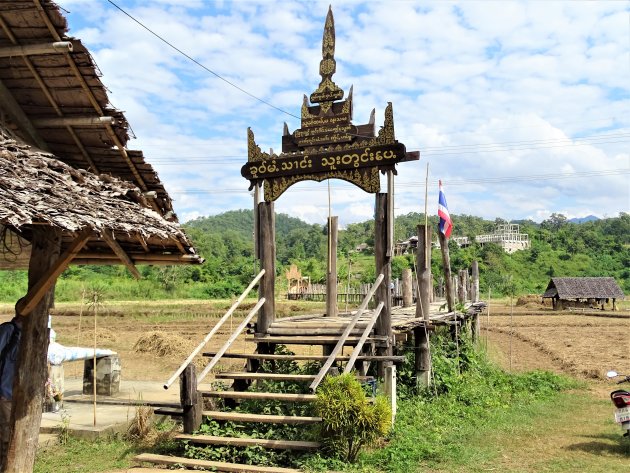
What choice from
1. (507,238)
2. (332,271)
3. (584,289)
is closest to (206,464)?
(332,271)

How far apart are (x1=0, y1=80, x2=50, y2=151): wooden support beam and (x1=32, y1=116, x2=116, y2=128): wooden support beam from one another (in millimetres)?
82

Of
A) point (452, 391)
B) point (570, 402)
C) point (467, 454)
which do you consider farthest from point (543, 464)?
point (570, 402)

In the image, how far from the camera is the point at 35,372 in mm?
5602

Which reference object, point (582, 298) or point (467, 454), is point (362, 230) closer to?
point (582, 298)

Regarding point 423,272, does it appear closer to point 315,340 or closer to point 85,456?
point 315,340

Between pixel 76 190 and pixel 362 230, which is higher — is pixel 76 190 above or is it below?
below

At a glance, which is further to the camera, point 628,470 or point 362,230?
point 362,230

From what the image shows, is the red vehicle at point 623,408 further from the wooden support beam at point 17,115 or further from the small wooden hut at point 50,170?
the wooden support beam at point 17,115

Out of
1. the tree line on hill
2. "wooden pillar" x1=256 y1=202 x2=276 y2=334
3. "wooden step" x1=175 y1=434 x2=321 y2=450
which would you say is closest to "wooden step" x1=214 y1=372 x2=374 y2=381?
"wooden step" x1=175 y1=434 x2=321 y2=450

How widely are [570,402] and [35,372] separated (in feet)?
30.3

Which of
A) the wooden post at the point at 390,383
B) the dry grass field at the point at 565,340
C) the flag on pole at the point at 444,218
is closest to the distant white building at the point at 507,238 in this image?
the dry grass field at the point at 565,340

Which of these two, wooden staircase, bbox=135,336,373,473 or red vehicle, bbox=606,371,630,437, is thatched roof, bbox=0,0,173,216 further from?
red vehicle, bbox=606,371,630,437

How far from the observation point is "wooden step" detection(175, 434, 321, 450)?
698cm

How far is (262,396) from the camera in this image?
7789 millimetres
